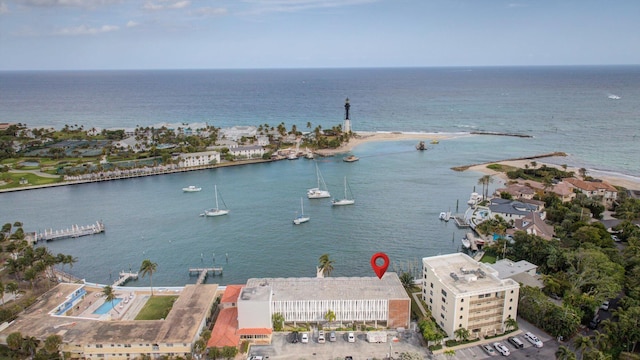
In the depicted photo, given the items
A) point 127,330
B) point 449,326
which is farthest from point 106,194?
point 449,326

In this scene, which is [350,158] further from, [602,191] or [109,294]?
[109,294]

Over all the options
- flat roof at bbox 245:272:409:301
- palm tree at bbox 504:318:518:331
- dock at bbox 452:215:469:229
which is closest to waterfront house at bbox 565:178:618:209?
dock at bbox 452:215:469:229

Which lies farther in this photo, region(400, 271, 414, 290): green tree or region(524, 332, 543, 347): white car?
region(400, 271, 414, 290): green tree

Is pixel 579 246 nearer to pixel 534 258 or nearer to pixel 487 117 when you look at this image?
pixel 534 258

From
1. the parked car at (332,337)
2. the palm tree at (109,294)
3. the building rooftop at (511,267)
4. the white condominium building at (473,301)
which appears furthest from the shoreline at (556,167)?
the palm tree at (109,294)

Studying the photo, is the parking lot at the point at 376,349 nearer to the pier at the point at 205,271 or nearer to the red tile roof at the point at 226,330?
the red tile roof at the point at 226,330

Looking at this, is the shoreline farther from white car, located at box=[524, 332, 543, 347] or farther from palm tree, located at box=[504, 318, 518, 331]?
white car, located at box=[524, 332, 543, 347]
